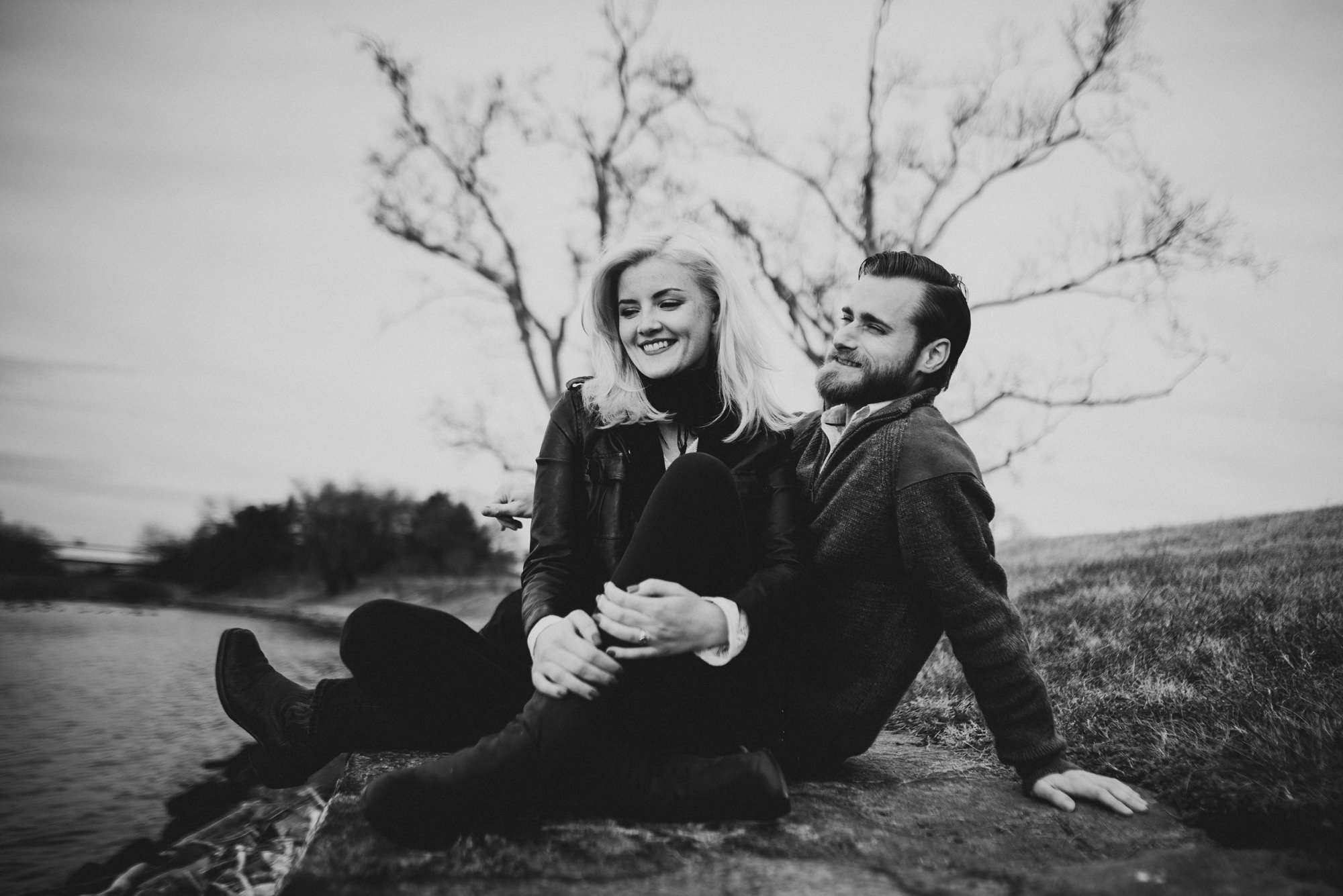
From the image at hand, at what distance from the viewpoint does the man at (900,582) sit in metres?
1.52

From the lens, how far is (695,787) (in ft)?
4.34

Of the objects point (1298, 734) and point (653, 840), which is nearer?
point (653, 840)

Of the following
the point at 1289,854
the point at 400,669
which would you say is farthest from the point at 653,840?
the point at 1289,854

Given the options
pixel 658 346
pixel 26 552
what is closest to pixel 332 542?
pixel 26 552

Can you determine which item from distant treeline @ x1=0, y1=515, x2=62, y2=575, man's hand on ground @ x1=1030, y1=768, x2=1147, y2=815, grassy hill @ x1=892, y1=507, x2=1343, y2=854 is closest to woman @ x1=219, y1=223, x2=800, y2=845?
man's hand on ground @ x1=1030, y1=768, x2=1147, y2=815

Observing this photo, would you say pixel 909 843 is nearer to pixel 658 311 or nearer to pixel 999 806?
pixel 999 806

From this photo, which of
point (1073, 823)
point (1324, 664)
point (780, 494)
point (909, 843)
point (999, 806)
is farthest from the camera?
point (1324, 664)

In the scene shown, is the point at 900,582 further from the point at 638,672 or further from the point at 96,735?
the point at 96,735

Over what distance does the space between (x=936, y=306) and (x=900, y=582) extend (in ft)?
2.51

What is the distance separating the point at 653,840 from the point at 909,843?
0.46m

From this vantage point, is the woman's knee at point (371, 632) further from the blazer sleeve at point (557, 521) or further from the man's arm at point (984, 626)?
the man's arm at point (984, 626)

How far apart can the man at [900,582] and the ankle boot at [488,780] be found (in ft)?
0.34

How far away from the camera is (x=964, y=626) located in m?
1.52

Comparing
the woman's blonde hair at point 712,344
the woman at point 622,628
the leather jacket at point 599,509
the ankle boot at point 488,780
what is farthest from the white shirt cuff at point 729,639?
the woman's blonde hair at point 712,344
